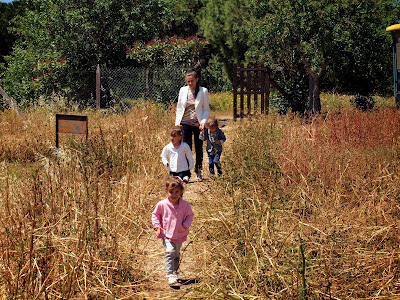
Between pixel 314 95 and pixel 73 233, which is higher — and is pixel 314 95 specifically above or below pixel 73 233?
above

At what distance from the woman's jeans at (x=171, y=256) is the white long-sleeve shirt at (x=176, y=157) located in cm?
191

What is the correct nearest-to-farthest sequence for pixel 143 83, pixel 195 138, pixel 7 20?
pixel 195 138 < pixel 143 83 < pixel 7 20

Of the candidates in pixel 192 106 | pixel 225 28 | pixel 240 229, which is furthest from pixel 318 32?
pixel 225 28

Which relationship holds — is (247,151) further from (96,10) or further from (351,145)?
(96,10)

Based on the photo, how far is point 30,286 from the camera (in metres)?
3.29

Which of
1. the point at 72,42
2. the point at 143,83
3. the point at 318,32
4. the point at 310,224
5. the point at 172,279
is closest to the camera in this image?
the point at 172,279

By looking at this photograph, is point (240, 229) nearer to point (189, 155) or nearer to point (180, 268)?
point (180, 268)

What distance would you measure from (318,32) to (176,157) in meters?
6.74

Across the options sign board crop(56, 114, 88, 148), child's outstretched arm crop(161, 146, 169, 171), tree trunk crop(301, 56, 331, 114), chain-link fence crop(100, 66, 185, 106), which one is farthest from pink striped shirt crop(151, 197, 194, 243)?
chain-link fence crop(100, 66, 185, 106)

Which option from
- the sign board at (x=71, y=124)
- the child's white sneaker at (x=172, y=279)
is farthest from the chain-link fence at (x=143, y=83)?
the child's white sneaker at (x=172, y=279)

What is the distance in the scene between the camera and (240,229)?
4039 mm

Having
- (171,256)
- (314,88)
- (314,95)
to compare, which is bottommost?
(171,256)

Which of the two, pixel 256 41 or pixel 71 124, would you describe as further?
pixel 256 41

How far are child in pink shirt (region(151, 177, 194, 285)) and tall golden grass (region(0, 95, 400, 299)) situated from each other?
9.5 inches
